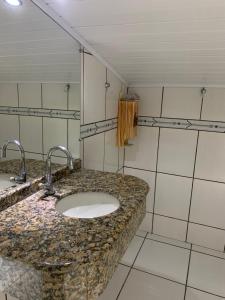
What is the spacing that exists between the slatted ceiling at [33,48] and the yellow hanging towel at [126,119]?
59 centimetres

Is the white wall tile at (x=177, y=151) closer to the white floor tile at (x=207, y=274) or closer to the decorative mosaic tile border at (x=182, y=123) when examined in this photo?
the decorative mosaic tile border at (x=182, y=123)

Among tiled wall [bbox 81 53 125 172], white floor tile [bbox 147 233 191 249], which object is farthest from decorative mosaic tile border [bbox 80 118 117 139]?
white floor tile [bbox 147 233 191 249]

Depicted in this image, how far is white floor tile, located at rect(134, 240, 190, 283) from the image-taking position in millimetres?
1667

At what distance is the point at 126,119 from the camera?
1834 millimetres

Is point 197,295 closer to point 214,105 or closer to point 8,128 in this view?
point 214,105

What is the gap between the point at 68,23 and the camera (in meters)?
1.13

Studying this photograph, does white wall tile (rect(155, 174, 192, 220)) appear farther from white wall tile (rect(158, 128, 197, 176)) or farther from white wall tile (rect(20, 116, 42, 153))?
white wall tile (rect(20, 116, 42, 153))

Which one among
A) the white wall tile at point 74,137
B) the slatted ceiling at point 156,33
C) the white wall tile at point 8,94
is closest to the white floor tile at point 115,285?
the white wall tile at point 74,137

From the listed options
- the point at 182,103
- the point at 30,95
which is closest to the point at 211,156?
the point at 182,103

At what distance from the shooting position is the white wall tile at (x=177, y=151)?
186 centimetres

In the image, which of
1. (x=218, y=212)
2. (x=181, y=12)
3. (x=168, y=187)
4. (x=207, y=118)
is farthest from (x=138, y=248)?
(x=181, y=12)

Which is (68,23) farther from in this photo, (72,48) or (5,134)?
(5,134)

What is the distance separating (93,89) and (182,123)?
761mm

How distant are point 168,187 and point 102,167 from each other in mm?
630
